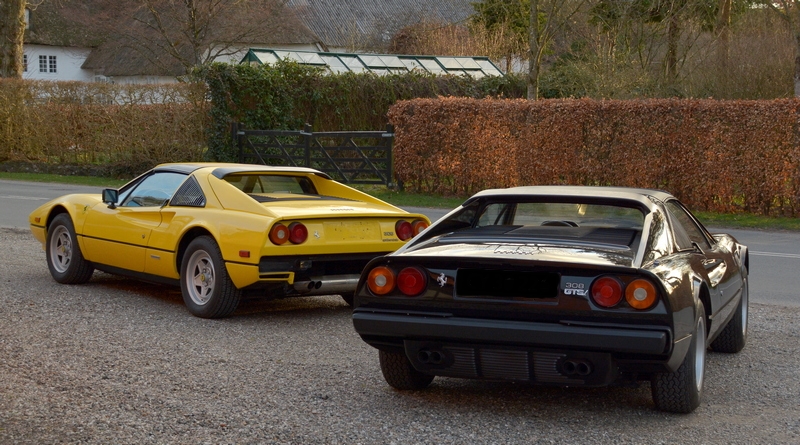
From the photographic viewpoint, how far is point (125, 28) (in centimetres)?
4597

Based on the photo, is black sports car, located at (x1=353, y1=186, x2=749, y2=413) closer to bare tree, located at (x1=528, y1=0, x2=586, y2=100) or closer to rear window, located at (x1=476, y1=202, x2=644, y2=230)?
rear window, located at (x1=476, y1=202, x2=644, y2=230)

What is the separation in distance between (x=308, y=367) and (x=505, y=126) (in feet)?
48.1

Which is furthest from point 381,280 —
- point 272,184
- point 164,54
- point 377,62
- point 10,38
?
point 164,54

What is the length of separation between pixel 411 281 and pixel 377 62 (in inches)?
1014

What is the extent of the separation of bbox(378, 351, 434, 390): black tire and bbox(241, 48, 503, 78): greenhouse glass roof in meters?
22.7

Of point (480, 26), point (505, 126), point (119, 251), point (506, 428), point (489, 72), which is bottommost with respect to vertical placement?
point (506, 428)

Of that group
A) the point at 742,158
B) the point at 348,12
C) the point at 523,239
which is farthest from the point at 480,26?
the point at 523,239

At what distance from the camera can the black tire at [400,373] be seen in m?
5.61

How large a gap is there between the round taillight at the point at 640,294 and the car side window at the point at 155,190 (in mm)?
4973

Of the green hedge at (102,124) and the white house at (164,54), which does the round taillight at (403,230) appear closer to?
the green hedge at (102,124)

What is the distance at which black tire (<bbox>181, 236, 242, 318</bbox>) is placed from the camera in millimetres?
7695

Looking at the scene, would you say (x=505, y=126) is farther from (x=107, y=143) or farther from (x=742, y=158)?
(x=107, y=143)

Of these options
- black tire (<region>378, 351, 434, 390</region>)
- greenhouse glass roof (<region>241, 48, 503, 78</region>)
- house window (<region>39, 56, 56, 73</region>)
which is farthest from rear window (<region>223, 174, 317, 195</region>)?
house window (<region>39, 56, 56, 73</region>)

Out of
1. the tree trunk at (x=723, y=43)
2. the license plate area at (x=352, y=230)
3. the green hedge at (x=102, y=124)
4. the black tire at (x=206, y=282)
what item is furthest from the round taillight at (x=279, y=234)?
the tree trunk at (x=723, y=43)
